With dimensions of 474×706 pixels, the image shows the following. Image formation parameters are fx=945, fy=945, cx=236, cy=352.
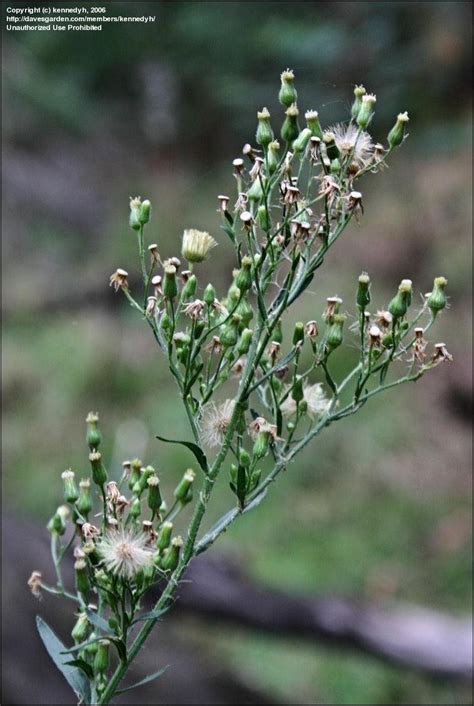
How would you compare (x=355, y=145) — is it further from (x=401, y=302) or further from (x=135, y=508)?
(x=135, y=508)

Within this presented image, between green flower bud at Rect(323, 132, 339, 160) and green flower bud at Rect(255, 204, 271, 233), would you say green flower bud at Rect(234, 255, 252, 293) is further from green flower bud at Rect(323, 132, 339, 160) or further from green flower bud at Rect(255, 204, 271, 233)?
green flower bud at Rect(323, 132, 339, 160)

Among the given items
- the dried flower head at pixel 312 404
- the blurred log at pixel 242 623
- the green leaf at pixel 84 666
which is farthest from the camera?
the blurred log at pixel 242 623

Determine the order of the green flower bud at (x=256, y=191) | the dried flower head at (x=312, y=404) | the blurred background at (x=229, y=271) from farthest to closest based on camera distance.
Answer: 1. the blurred background at (x=229, y=271)
2. the dried flower head at (x=312, y=404)
3. the green flower bud at (x=256, y=191)

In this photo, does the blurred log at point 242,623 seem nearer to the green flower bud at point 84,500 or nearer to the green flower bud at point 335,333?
the green flower bud at point 84,500

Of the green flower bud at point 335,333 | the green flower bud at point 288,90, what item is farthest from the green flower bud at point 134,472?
the green flower bud at point 288,90

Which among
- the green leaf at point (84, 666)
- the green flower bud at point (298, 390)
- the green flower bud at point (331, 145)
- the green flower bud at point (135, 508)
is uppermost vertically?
the green flower bud at point (331, 145)

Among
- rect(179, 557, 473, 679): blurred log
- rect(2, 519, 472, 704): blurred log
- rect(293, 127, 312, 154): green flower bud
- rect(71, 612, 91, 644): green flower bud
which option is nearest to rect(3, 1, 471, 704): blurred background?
rect(2, 519, 472, 704): blurred log

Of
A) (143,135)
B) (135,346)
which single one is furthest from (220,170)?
(135,346)
